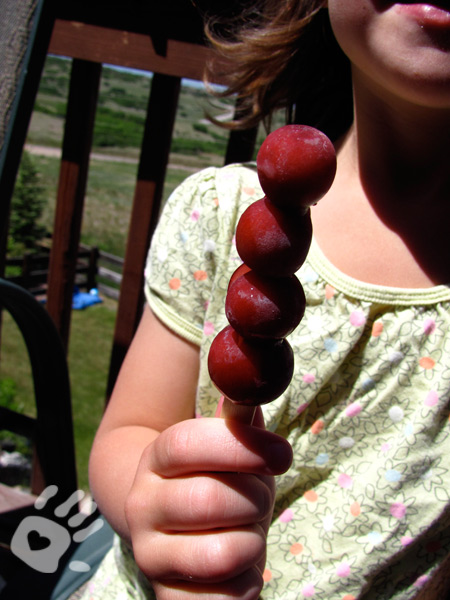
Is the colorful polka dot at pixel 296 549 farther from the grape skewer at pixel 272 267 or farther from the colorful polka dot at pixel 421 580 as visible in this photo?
the grape skewer at pixel 272 267

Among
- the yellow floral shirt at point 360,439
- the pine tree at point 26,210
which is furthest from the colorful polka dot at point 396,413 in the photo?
the pine tree at point 26,210

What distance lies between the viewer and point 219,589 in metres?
0.63

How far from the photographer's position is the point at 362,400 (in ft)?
3.35

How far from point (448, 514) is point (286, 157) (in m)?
0.82

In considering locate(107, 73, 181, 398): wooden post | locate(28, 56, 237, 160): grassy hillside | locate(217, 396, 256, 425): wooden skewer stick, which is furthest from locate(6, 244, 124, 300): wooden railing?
locate(217, 396, 256, 425): wooden skewer stick

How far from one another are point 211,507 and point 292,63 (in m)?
1.09

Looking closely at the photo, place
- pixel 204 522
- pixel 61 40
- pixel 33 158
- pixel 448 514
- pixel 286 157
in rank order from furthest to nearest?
pixel 33 158 → pixel 61 40 → pixel 448 514 → pixel 204 522 → pixel 286 157

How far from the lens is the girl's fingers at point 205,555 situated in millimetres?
609

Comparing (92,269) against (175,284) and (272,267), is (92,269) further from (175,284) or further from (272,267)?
(272,267)

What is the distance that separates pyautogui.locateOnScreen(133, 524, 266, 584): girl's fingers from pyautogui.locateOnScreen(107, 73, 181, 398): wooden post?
123cm

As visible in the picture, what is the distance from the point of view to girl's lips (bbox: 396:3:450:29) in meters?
0.76

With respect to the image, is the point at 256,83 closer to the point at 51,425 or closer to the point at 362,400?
the point at 362,400

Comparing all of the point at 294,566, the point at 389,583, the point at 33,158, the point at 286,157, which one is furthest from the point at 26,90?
the point at 33,158

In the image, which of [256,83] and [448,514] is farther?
[256,83]
